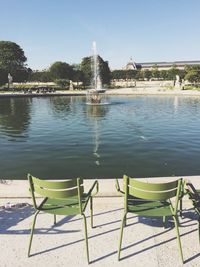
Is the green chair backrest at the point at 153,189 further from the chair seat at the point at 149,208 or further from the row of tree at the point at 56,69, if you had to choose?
the row of tree at the point at 56,69

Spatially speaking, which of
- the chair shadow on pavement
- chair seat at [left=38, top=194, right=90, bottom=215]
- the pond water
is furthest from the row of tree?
chair seat at [left=38, top=194, right=90, bottom=215]

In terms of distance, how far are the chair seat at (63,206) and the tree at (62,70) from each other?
9722 cm

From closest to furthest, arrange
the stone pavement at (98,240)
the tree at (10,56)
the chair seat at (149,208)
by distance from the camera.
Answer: the stone pavement at (98,240) < the chair seat at (149,208) < the tree at (10,56)

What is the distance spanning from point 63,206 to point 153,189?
1.54 meters

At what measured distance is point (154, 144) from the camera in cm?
1652

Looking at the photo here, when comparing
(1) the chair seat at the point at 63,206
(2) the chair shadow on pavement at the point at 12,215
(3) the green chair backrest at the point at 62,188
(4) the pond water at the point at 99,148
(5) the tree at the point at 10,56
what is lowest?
(4) the pond water at the point at 99,148

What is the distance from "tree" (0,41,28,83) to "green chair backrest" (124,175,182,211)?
85.1 meters

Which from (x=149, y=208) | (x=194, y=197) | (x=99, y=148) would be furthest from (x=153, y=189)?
(x=99, y=148)

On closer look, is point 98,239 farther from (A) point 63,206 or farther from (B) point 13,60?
(B) point 13,60

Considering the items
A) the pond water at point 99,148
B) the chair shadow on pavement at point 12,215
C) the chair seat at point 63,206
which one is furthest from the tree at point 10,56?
the chair seat at point 63,206

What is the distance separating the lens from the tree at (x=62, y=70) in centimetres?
10044

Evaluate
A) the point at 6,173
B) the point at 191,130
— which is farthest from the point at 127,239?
the point at 191,130

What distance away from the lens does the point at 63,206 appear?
5.49 meters

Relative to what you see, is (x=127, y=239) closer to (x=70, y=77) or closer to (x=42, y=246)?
(x=42, y=246)
